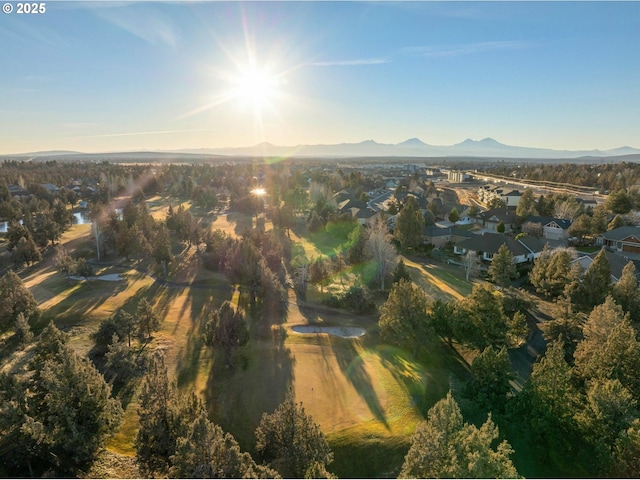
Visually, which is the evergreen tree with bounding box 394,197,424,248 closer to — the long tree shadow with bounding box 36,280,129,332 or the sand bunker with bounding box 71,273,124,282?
the long tree shadow with bounding box 36,280,129,332

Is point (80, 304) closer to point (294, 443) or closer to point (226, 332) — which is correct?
point (226, 332)

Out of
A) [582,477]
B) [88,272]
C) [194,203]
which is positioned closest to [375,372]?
[582,477]

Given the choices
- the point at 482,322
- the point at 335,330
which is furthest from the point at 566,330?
the point at 335,330

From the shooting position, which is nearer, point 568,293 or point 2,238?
point 568,293

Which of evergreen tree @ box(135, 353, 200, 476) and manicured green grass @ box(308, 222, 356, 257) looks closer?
evergreen tree @ box(135, 353, 200, 476)

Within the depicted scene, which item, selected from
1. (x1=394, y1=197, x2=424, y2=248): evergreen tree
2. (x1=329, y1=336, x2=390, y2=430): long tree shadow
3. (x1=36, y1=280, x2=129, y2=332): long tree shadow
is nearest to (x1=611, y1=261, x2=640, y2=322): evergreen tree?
(x1=329, y1=336, x2=390, y2=430): long tree shadow

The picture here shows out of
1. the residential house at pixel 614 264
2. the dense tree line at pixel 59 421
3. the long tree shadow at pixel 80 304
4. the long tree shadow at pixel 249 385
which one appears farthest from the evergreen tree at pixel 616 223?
the dense tree line at pixel 59 421

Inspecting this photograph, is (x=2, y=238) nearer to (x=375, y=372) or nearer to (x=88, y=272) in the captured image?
(x=88, y=272)

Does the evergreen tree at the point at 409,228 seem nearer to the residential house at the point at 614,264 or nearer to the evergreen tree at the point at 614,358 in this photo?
the residential house at the point at 614,264
